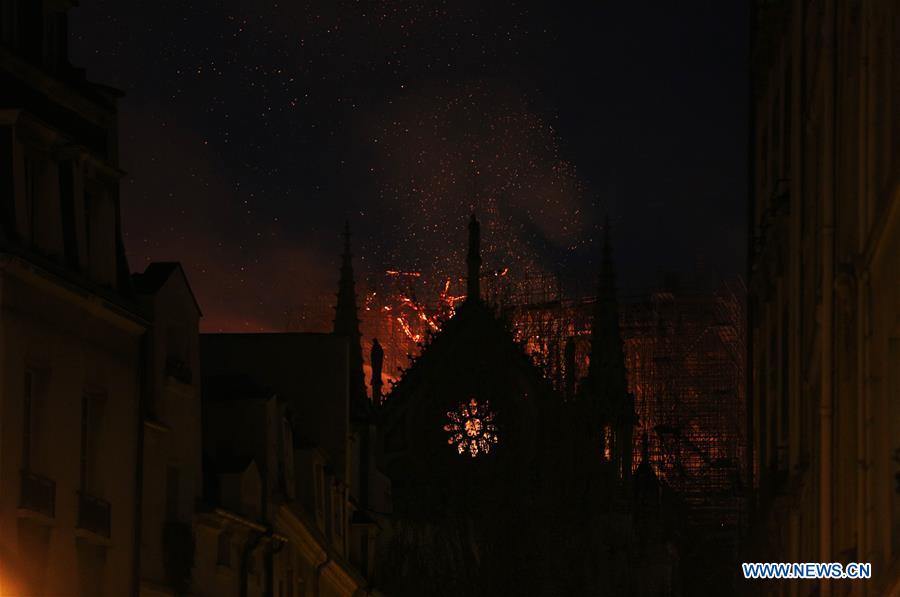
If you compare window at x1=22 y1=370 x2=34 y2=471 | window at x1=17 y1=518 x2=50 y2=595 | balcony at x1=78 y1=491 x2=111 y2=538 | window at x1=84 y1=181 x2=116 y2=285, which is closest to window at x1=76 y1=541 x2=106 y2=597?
balcony at x1=78 y1=491 x2=111 y2=538

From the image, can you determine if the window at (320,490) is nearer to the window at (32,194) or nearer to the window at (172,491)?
the window at (172,491)

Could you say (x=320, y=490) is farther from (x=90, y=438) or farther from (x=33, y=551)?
(x=33, y=551)

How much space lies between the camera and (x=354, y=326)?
8338 centimetres

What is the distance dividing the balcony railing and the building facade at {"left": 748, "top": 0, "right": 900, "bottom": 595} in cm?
683

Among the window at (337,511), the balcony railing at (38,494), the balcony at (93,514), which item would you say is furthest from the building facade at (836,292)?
the window at (337,511)

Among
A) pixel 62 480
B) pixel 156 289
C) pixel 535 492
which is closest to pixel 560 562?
pixel 535 492

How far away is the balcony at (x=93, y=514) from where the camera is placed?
20297 mm

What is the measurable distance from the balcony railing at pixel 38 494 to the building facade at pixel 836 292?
22.4ft

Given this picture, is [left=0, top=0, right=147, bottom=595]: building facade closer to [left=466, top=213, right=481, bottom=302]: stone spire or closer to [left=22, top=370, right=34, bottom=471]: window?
[left=22, top=370, right=34, bottom=471]: window

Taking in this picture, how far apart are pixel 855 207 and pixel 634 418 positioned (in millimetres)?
68986

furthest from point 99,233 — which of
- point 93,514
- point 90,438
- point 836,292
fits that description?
point 836,292

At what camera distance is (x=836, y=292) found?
55.4 ft

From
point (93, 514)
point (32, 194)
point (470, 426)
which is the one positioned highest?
point (470, 426)

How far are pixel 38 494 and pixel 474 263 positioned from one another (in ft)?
229
